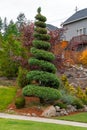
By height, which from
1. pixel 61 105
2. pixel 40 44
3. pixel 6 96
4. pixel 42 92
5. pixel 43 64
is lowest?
pixel 61 105

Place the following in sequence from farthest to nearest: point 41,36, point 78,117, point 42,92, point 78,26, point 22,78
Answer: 1. point 78,26
2. point 22,78
3. point 41,36
4. point 42,92
5. point 78,117

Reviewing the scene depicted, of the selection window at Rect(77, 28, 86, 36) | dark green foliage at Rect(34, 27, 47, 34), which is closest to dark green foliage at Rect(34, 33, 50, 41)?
dark green foliage at Rect(34, 27, 47, 34)

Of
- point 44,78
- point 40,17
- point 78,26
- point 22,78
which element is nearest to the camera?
point 44,78

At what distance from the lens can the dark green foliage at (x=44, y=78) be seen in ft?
73.9

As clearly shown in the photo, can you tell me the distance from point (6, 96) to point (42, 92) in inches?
112

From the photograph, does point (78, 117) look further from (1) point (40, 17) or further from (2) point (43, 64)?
(1) point (40, 17)

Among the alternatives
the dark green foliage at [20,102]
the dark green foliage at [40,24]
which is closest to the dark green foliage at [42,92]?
the dark green foliage at [20,102]

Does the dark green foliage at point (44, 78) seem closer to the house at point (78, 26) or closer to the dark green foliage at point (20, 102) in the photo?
the dark green foliage at point (20, 102)

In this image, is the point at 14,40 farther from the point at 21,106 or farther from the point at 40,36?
the point at 21,106

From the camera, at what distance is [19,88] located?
2516cm

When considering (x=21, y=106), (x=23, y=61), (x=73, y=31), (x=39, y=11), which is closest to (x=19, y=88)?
(x=23, y=61)

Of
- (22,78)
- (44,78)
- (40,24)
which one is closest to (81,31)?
(40,24)

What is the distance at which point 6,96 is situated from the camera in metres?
23.6

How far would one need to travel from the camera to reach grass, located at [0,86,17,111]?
73.9 ft
